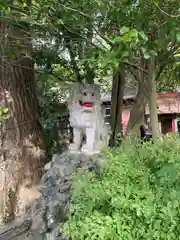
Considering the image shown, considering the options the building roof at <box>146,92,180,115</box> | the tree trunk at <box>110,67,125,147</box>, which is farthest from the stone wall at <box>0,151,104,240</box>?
the building roof at <box>146,92,180,115</box>

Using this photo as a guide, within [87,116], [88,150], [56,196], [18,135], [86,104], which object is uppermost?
[86,104]

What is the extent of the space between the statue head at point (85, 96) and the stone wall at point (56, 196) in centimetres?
55

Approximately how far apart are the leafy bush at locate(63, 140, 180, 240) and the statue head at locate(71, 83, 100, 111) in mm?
1280

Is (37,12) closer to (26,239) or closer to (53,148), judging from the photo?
(26,239)

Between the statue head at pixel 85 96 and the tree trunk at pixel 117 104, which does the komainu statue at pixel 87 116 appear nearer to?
the statue head at pixel 85 96

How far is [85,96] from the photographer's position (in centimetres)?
330

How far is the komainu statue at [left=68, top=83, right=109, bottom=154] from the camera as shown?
129 inches

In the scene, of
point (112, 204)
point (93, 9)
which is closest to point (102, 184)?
point (112, 204)

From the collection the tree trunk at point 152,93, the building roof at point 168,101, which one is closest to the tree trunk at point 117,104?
the tree trunk at point 152,93

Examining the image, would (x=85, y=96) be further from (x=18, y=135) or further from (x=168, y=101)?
(x=168, y=101)

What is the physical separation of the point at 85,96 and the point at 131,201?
6.10 feet

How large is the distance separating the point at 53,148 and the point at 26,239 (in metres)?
1.83


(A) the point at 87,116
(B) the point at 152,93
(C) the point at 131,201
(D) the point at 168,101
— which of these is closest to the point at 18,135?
(A) the point at 87,116

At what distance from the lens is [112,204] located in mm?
1589
